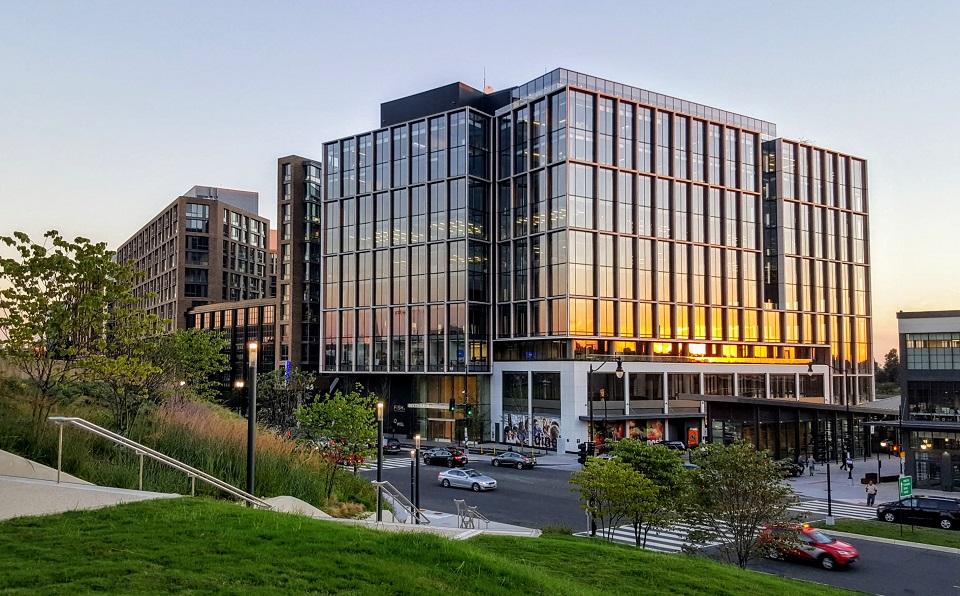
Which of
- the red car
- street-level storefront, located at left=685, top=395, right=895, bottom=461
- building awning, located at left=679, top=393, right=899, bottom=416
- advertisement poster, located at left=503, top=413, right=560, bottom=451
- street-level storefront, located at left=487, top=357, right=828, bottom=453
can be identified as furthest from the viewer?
advertisement poster, located at left=503, top=413, right=560, bottom=451

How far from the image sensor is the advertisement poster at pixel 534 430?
62719mm

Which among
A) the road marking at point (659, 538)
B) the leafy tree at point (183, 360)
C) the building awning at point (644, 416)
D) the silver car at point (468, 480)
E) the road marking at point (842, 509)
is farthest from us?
the building awning at point (644, 416)

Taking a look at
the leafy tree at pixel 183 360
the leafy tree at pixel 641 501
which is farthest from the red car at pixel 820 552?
the leafy tree at pixel 183 360

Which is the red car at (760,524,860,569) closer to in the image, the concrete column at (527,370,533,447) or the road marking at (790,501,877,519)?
the road marking at (790,501,877,519)

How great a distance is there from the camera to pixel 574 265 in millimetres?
65000

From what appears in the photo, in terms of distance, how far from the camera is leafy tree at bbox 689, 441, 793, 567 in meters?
20.2

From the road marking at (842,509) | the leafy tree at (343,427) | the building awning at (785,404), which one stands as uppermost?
the leafy tree at (343,427)

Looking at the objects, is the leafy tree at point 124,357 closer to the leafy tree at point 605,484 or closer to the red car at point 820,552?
the leafy tree at point 605,484

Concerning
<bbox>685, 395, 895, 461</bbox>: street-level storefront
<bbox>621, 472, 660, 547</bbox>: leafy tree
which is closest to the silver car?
<bbox>621, 472, 660, 547</bbox>: leafy tree

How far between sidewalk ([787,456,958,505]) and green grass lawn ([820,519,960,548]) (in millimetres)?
4010

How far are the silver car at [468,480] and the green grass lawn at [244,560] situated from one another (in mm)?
27679

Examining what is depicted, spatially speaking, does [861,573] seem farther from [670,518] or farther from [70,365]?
[70,365]

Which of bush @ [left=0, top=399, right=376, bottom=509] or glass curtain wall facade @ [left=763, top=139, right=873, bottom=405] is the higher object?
glass curtain wall facade @ [left=763, top=139, right=873, bottom=405]

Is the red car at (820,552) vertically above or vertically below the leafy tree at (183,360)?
below
